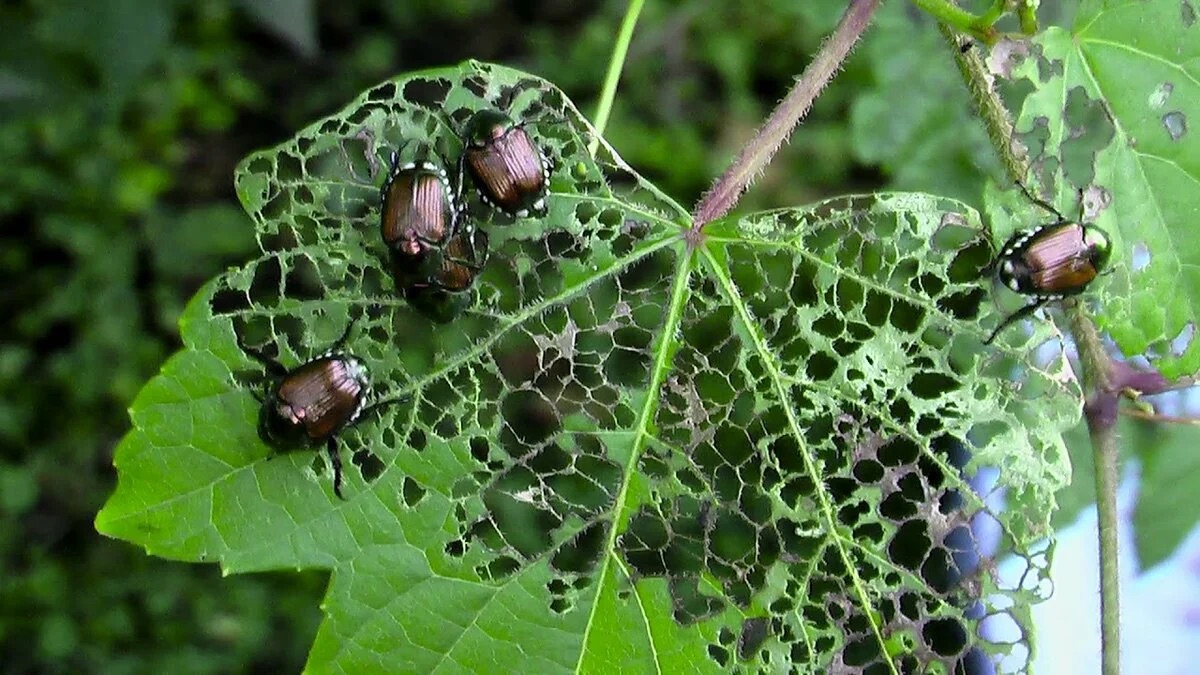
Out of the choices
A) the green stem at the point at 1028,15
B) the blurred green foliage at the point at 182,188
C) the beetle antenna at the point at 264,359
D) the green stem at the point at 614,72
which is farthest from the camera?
the blurred green foliage at the point at 182,188

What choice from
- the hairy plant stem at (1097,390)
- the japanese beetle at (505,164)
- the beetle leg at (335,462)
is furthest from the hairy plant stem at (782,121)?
the beetle leg at (335,462)

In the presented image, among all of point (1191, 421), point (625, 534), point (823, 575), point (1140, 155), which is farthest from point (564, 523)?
point (1191, 421)

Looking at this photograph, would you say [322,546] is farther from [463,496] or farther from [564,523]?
[564,523]

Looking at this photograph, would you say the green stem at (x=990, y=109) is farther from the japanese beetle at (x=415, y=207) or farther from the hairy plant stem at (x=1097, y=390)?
the japanese beetle at (x=415, y=207)

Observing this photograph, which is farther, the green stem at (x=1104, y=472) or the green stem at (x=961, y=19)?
the green stem at (x=1104, y=472)

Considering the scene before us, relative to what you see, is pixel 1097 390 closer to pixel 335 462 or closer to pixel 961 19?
pixel 961 19

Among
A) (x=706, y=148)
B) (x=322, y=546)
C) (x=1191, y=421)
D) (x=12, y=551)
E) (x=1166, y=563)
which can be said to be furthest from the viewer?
(x=706, y=148)
